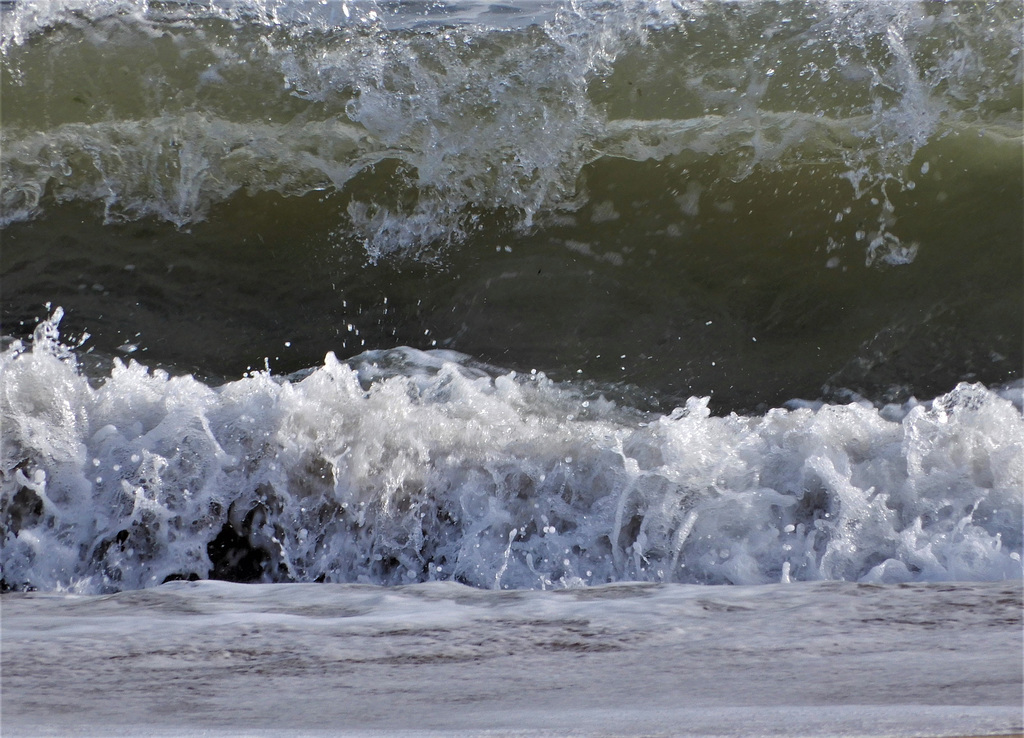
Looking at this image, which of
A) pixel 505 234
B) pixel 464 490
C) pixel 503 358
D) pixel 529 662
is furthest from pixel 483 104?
pixel 529 662

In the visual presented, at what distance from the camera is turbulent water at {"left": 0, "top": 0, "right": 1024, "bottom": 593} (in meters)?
2.44

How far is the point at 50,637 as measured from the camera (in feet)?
5.20

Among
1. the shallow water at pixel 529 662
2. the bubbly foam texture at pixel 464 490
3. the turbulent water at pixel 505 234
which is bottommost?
the shallow water at pixel 529 662

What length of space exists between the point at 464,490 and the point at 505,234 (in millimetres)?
1243

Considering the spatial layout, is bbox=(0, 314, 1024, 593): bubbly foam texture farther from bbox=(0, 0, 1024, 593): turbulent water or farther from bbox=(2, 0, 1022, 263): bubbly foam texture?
bbox=(2, 0, 1022, 263): bubbly foam texture

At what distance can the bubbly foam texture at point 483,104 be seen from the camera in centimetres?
320

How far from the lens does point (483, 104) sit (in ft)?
10.5

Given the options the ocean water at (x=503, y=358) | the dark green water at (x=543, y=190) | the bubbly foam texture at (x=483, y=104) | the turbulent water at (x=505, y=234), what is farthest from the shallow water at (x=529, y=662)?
the bubbly foam texture at (x=483, y=104)

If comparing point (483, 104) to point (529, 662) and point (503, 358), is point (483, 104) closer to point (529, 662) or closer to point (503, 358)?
point (503, 358)

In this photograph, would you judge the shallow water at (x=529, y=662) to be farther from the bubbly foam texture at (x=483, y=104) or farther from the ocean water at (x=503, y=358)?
the bubbly foam texture at (x=483, y=104)

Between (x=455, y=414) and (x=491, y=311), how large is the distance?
0.66 metres

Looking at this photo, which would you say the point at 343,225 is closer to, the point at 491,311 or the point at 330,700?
the point at 491,311

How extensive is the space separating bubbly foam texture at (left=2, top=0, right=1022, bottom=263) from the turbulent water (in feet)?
0.04

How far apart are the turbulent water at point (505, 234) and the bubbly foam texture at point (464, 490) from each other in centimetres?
1
